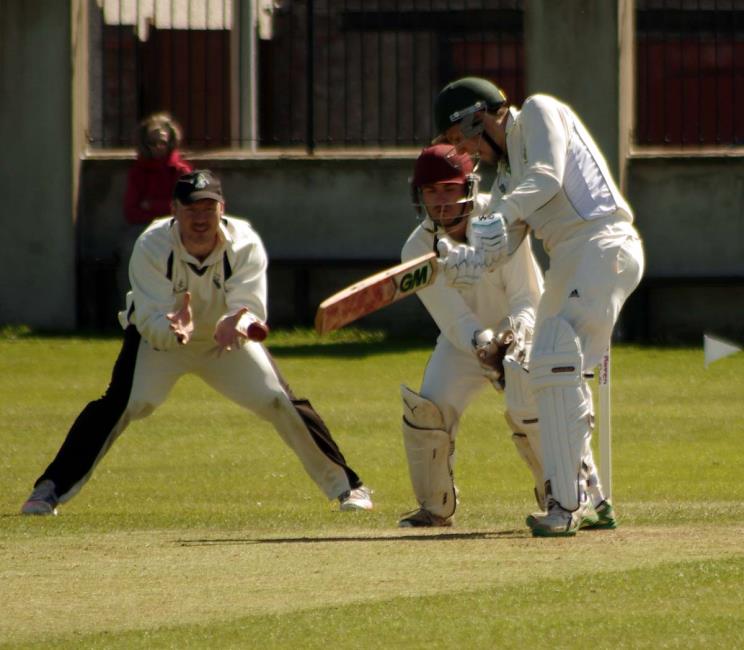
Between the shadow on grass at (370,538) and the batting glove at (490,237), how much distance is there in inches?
47.5

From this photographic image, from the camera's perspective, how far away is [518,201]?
7.79 m

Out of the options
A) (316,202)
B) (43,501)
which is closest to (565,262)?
(43,501)

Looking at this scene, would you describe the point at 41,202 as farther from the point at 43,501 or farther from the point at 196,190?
the point at 196,190

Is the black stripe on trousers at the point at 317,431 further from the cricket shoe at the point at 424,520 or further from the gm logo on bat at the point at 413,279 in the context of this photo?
the gm logo on bat at the point at 413,279

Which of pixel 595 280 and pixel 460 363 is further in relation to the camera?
pixel 460 363

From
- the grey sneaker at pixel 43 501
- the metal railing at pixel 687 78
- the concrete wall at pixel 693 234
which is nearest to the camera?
the grey sneaker at pixel 43 501

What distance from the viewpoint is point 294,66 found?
69.4ft

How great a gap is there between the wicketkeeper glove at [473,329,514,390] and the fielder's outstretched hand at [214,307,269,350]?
0.96m

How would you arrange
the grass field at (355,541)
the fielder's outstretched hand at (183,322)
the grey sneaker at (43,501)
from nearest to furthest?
the grass field at (355,541)
the fielder's outstretched hand at (183,322)
the grey sneaker at (43,501)

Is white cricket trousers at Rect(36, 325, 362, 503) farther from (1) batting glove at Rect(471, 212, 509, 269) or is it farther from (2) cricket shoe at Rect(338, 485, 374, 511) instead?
(1) batting glove at Rect(471, 212, 509, 269)

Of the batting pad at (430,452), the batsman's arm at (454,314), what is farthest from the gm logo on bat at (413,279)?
the batting pad at (430,452)

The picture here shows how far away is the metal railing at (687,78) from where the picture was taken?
62.2 feet

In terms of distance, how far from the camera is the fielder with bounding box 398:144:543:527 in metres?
8.64

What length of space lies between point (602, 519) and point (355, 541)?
1079 millimetres
